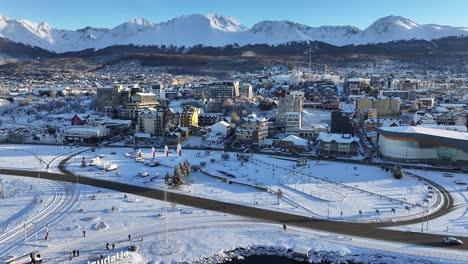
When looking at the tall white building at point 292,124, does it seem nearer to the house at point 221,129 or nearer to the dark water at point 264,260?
the house at point 221,129

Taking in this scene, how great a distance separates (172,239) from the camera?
1438 cm

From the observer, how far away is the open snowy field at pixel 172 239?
518 inches

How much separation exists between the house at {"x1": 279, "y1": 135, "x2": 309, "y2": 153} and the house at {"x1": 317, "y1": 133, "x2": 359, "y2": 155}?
105 centimetres

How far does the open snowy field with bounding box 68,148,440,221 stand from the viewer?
1734 centimetres

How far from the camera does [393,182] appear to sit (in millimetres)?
21188

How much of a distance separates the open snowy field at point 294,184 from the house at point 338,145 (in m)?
2.68

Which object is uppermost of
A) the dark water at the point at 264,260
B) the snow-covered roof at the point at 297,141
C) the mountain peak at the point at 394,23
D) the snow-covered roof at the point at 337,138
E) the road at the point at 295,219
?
the mountain peak at the point at 394,23

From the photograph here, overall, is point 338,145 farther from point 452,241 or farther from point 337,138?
point 452,241

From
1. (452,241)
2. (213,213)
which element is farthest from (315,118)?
(452,241)

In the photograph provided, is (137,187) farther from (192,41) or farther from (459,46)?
(192,41)

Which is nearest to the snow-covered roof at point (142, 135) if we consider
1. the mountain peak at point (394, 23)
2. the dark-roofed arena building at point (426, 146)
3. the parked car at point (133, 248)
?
the dark-roofed arena building at point (426, 146)

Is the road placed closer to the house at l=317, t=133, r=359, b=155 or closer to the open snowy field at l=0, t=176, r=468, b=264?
the open snowy field at l=0, t=176, r=468, b=264

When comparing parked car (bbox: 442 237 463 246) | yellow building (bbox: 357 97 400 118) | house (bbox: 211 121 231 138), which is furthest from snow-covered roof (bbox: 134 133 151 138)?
parked car (bbox: 442 237 463 246)

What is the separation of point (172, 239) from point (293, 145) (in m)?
15.9
